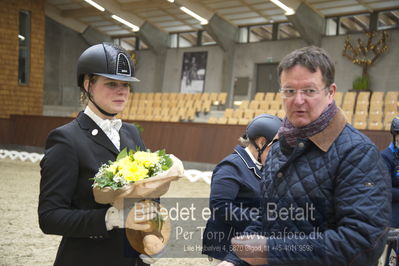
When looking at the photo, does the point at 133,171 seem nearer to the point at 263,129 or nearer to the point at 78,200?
the point at 78,200

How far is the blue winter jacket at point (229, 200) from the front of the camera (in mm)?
2248

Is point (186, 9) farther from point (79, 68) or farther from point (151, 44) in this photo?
point (79, 68)

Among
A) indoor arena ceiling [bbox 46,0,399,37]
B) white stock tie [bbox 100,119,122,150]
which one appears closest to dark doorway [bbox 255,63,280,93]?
indoor arena ceiling [bbox 46,0,399,37]

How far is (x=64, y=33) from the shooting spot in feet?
76.6

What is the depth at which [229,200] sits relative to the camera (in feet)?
7.43

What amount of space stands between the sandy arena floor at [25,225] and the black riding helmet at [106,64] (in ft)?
8.88

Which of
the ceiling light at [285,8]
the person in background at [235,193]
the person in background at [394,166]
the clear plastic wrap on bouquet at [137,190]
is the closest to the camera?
the clear plastic wrap on bouquet at [137,190]

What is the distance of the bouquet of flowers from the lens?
161cm

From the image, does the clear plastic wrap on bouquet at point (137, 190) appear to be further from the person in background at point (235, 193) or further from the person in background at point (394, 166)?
the person in background at point (394, 166)

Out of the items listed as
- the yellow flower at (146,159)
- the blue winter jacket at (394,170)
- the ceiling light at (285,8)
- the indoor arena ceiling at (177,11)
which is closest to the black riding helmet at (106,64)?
the yellow flower at (146,159)

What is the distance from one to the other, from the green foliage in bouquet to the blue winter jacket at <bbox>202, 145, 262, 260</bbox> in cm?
57

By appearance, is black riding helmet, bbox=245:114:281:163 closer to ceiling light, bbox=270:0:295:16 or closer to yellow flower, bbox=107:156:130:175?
yellow flower, bbox=107:156:130:175

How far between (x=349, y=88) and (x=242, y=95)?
460cm

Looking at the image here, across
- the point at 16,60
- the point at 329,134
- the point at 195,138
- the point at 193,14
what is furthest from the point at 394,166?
the point at 16,60
